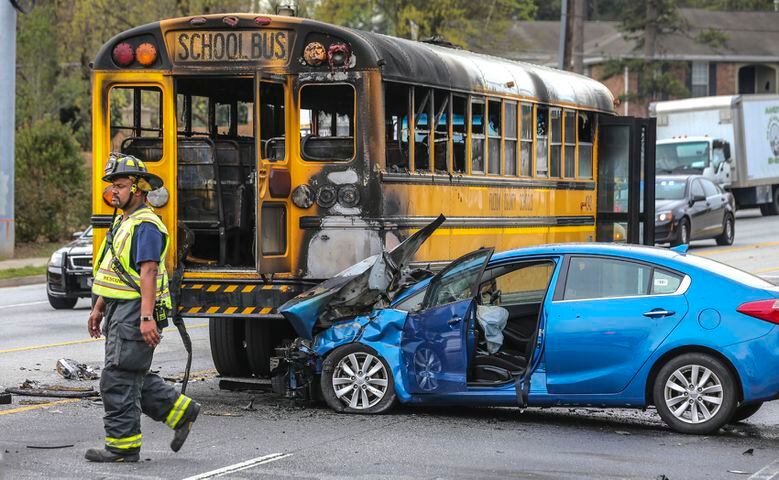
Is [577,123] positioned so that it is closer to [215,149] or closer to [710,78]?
[215,149]

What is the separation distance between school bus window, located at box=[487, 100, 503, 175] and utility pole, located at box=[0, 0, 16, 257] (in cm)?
1578

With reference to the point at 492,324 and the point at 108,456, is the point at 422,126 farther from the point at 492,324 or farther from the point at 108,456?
the point at 108,456

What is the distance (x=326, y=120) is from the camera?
1167 cm

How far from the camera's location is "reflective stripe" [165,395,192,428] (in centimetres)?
856

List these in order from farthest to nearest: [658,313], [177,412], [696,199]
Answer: [696,199], [658,313], [177,412]

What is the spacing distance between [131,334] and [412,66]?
4.82m

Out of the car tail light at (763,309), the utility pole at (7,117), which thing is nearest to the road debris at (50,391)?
the car tail light at (763,309)

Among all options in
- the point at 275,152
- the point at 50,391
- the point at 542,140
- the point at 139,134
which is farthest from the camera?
the point at 542,140

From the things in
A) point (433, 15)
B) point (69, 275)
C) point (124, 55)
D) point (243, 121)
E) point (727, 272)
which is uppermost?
point (433, 15)

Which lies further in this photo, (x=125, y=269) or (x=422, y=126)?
(x=422, y=126)

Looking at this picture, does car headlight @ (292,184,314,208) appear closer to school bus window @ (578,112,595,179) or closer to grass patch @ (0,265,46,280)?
school bus window @ (578,112,595,179)

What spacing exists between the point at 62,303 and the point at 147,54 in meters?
8.61

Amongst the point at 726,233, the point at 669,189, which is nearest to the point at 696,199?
the point at 669,189

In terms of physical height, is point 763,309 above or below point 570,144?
below
